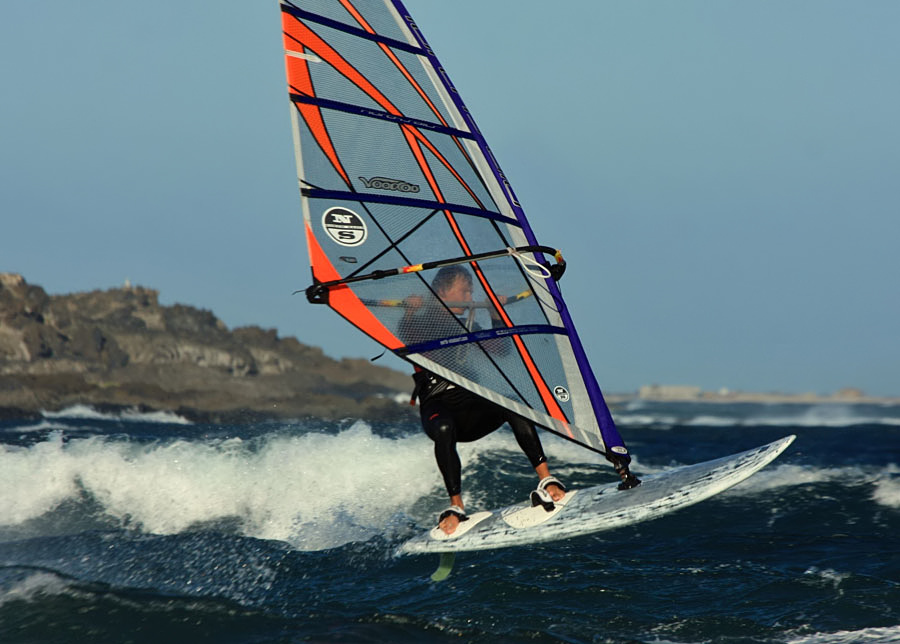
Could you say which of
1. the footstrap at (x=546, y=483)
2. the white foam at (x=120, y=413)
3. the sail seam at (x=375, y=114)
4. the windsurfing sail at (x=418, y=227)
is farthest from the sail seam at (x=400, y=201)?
the white foam at (x=120, y=413)

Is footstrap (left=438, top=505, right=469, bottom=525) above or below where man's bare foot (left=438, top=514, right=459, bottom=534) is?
above

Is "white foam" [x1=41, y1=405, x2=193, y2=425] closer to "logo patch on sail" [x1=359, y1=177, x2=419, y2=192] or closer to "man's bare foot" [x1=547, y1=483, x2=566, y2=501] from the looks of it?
"logo patch on sail" [x1=359, y1=177, x2=419, y2=192]

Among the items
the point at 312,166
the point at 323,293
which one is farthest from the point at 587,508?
the point at 312,166

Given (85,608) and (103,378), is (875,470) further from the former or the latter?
(103,378)

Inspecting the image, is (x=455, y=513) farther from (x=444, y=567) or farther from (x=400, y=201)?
(x=400, y=201)

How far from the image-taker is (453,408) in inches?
184

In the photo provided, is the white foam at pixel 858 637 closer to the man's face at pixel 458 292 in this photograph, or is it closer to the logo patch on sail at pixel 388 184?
the man's face at pixel 458 292

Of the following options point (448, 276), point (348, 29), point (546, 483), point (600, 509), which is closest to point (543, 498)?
point (546, 483)

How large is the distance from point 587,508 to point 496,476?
3.97 m

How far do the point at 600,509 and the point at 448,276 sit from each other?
1548 millimetres

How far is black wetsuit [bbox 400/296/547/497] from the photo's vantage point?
456 centimetres

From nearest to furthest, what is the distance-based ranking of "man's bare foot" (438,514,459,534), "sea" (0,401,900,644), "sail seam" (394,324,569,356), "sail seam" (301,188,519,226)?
"sea" (0,401,900,644), "sail seam" (394,324,569,356), "sail seam" (301,188,519,226), "man's bare foot" (438,514,459,534)

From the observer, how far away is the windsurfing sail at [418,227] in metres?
4.34

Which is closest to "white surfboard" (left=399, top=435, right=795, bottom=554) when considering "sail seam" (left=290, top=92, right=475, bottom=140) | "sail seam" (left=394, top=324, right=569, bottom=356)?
"sail seam" (left=394, top=324, right=569, bottom=356)
